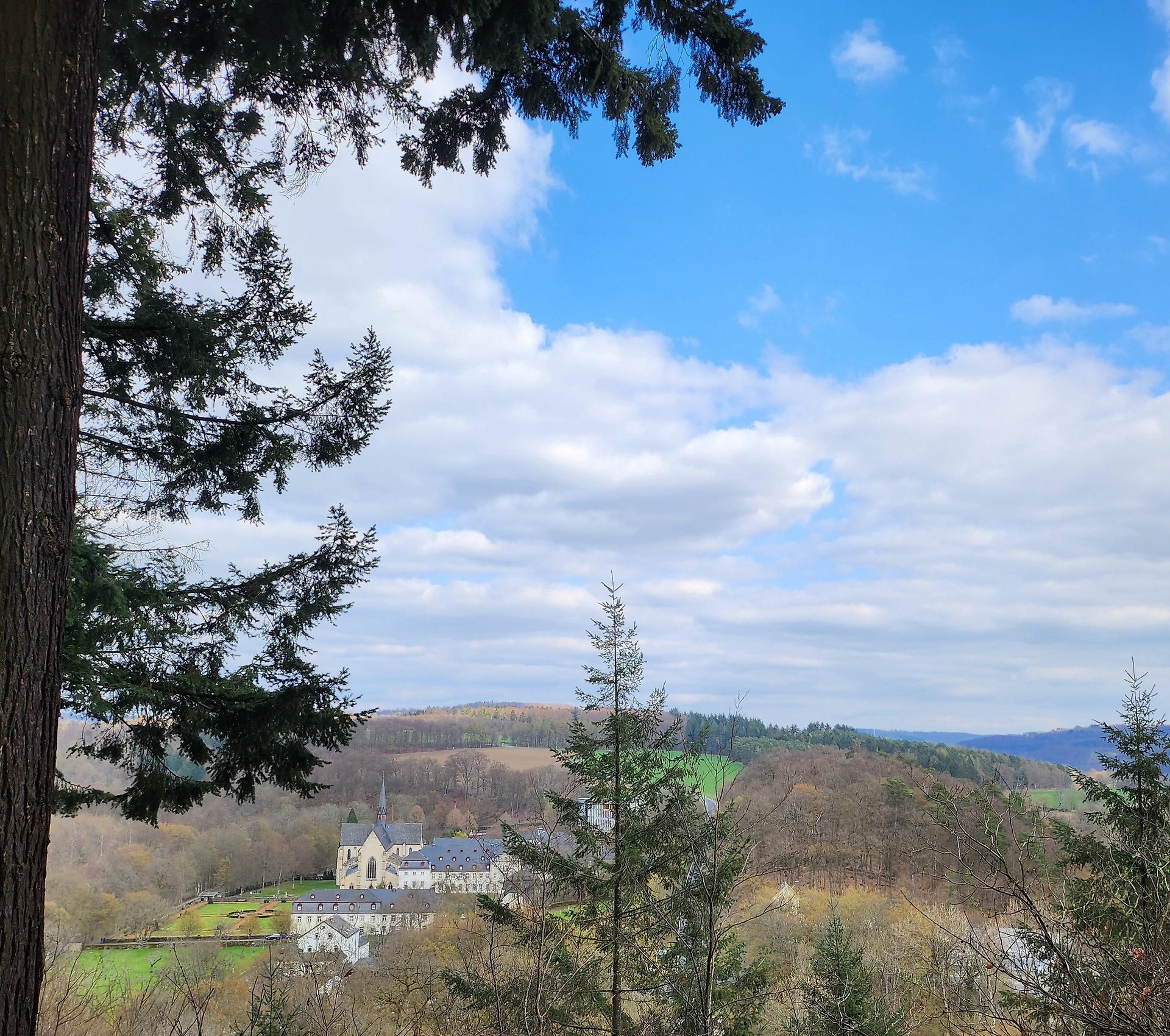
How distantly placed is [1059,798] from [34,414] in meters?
9.38

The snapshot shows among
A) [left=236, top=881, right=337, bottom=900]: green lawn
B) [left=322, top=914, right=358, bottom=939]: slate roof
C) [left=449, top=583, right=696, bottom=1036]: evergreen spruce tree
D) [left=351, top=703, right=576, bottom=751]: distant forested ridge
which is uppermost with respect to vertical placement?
[left=449, top=583, right=696, bottom=1036]: evergreen spruce tree

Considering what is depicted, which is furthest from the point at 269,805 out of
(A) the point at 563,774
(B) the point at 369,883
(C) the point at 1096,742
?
(C) the point at 1096,742

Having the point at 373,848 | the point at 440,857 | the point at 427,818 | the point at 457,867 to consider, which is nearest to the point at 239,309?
the point at 457,867

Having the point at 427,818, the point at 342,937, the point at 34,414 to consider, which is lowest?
the point at 427,818

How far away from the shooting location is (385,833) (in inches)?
1734

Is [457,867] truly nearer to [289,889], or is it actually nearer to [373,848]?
[373,848]

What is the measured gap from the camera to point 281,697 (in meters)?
3.88

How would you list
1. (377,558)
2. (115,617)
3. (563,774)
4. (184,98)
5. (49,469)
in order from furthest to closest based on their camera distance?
(563,774) → (377,558) → (184,98) → (115,617) → (49,469)

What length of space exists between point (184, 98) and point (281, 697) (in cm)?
323

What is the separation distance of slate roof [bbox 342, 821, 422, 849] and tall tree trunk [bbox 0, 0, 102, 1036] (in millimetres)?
45714

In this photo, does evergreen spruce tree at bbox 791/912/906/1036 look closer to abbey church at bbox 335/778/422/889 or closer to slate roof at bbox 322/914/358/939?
slate roof at bbox 322/914/358/939

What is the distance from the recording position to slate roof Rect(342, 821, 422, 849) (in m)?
43.4

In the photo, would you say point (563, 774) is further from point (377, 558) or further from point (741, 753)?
point (377, 558)

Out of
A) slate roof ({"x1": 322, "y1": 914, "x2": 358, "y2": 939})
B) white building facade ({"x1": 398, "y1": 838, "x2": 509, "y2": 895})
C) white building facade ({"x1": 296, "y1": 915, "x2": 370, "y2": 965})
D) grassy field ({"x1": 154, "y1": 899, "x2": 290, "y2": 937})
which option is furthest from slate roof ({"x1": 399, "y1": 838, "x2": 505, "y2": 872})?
grassy field ({"x1": 154, "y1": 899, "x2": 290, "y2": 937})
